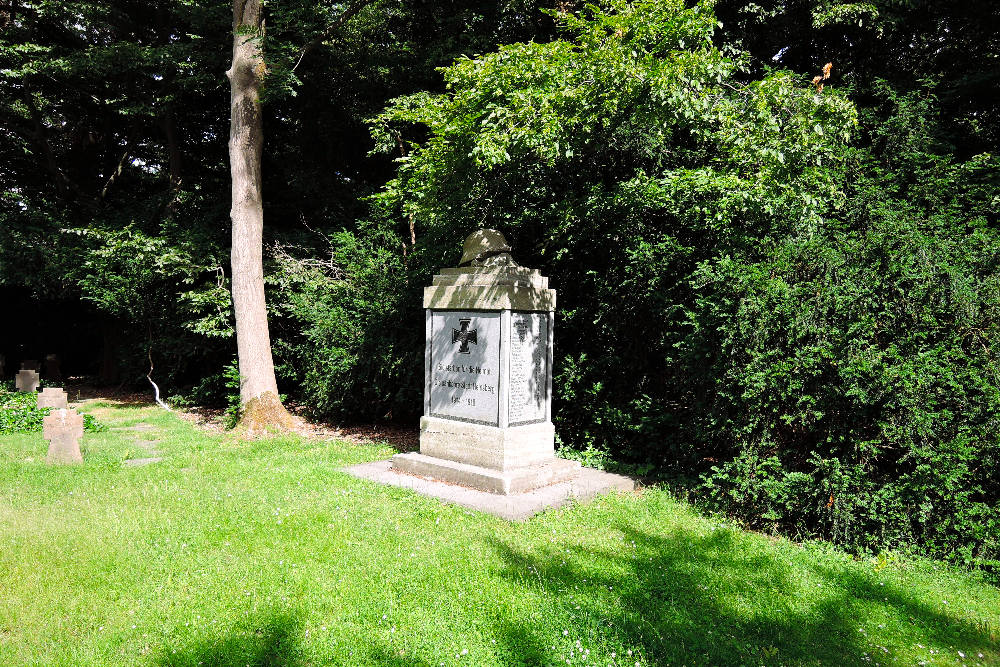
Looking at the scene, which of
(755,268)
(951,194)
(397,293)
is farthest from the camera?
(397,293)

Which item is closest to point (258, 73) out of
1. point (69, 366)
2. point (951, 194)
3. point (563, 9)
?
point (563, 9)

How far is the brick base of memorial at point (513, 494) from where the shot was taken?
5.47m

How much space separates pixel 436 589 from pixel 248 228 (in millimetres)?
8236

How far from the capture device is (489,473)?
237 inches

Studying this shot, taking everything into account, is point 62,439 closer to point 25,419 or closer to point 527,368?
point 25,419

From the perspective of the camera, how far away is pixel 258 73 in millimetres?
10203

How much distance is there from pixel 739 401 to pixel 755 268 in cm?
126

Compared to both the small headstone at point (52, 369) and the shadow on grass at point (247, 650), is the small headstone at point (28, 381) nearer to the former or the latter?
the small headstone at point (52, 369)

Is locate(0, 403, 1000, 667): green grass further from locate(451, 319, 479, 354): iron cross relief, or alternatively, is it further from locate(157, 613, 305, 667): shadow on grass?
locate(451, 319, 479, 354): iron cross relief

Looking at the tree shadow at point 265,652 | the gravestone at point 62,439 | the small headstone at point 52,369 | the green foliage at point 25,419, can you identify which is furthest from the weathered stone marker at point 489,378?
the small headstone at point 52,369

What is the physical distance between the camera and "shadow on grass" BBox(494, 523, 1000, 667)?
3268 millimetres

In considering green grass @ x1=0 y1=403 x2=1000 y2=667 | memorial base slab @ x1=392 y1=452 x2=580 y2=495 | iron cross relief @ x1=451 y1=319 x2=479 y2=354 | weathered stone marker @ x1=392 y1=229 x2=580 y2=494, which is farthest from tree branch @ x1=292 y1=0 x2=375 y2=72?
green grass @ x1=0 y1=403 x2=1000 y2=667

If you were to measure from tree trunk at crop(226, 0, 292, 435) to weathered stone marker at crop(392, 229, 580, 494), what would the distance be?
439 centimetres

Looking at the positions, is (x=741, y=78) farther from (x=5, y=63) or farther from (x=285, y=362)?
(x=5, y=63)
